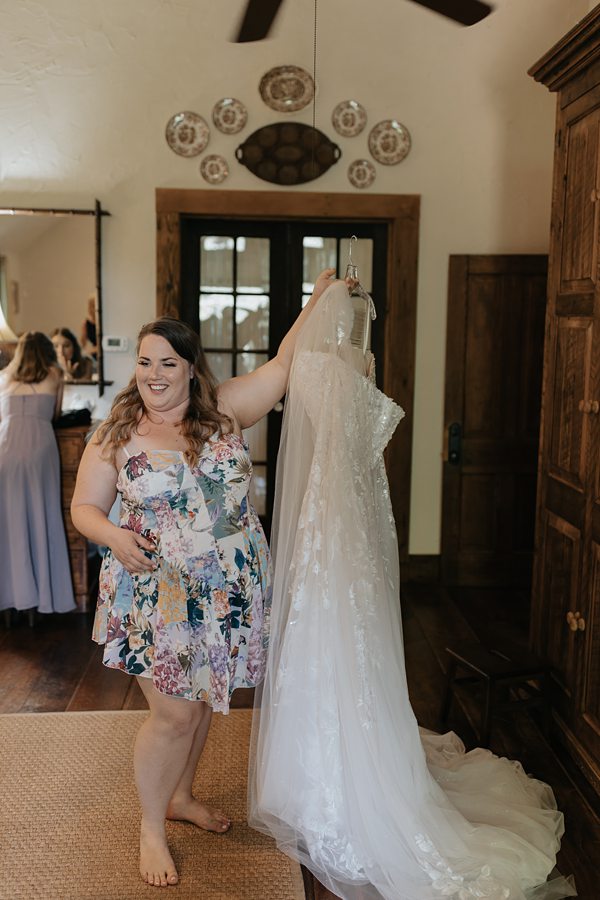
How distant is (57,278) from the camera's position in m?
5.23

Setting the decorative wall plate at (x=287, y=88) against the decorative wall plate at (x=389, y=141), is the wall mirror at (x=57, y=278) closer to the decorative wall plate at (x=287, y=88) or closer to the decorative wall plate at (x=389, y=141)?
the decorative wall plate at (x=287, y=88)

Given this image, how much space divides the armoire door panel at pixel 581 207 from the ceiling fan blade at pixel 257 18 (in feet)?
4.16

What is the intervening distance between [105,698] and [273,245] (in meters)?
2.85

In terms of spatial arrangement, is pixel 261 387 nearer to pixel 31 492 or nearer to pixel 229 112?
pixel 31 492

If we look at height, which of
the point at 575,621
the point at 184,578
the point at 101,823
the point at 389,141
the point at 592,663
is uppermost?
the point at 389,141

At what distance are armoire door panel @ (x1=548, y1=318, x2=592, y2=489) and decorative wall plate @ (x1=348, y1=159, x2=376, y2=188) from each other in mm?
2114

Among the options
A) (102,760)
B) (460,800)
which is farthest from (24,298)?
(460,800)

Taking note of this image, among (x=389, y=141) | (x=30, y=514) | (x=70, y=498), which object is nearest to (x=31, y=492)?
(x=30, y=514)

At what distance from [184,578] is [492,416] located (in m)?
3.34

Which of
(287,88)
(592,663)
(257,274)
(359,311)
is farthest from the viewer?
(257,274)

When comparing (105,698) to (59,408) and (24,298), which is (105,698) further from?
(24,298)

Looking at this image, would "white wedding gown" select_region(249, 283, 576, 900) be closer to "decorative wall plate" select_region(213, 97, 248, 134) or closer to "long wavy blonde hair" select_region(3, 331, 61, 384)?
"long wavy blonde hair" select_region(3, 331, 61, 384)

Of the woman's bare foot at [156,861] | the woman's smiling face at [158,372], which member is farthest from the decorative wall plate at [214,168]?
the woman's bare foot at [156,861]

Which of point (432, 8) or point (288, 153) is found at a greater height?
point (432, 8)
